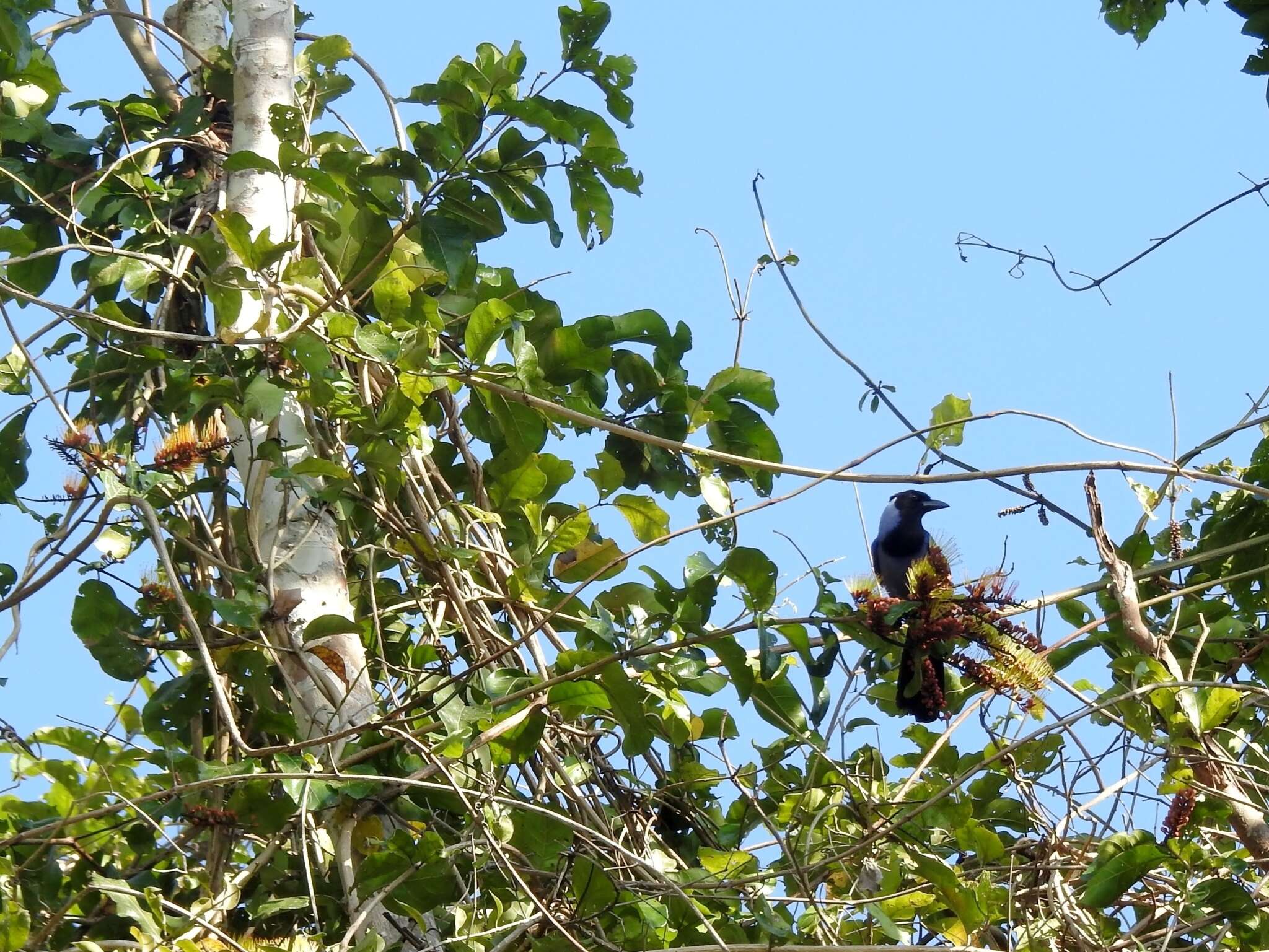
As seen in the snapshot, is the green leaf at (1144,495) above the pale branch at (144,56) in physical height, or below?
below

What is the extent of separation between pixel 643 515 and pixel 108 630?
1125mm

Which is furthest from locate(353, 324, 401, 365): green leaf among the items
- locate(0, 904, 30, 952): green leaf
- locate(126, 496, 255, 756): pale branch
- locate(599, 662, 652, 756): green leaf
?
locate(0, 904, 30, 952): green leaf

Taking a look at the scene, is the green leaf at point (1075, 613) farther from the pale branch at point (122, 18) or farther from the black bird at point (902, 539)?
the pale branch at point (122, 18)

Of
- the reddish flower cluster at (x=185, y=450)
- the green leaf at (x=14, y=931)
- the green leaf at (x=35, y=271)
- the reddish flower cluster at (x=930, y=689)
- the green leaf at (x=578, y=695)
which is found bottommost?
the green leaf at (x=14, y=931)

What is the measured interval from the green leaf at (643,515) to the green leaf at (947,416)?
24.7 inches

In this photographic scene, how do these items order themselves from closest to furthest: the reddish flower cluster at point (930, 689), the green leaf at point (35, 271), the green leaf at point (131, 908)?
the green leaf at point (131, 908) < the reddish flower cluster at point (930, 689) < the green leaf at point (35, 271)

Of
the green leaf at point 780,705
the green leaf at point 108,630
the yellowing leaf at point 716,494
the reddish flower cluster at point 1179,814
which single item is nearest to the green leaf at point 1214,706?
the reddish flower cluster at point 1179,814

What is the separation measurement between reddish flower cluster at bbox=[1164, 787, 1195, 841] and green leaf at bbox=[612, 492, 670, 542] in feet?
3.81

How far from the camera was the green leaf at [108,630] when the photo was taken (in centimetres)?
272

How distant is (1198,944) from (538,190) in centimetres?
205

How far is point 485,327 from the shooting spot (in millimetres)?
2648

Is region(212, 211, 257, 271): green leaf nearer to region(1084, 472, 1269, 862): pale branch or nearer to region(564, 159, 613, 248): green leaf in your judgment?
region(564, 159, 613, 248): green leaf

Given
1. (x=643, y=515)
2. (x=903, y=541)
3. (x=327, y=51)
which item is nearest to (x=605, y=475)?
(x=643, y=515)

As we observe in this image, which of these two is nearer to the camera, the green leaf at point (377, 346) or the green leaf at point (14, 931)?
the green leaf at point (14, 931)
